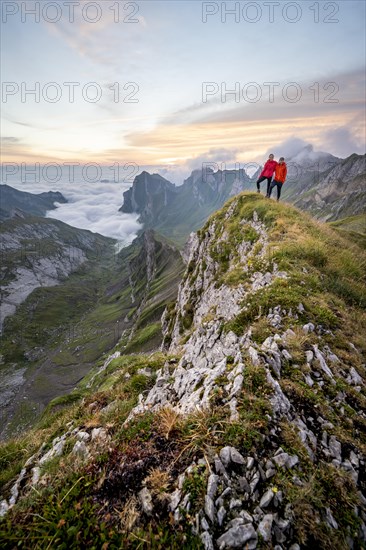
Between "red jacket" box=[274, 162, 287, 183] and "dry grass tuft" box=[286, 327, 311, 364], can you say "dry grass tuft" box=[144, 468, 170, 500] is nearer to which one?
"dry grass tuft" box=[286, 327, 311, 364]

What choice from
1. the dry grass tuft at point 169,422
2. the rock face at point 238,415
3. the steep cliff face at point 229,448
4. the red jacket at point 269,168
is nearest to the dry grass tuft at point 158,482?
the steep cliff face at point 229,448

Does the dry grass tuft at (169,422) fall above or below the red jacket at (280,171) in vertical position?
below

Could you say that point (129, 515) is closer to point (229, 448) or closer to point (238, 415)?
point (229, 448)

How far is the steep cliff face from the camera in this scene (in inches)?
208

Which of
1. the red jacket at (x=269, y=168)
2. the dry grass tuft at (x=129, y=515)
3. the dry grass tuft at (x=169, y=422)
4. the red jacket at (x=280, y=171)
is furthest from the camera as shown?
the red jacket at (x=269, y=168)

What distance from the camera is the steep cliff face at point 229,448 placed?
5273 mm

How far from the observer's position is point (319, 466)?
6133mm

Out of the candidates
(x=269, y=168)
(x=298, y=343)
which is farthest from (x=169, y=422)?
(x=269, y=168)

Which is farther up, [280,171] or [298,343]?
[280,171]

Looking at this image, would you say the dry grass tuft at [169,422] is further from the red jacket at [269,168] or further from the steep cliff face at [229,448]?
the red jacket at [269,168]

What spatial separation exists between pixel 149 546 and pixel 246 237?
908 inches

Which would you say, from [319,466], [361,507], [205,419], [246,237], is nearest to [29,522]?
[205,419]

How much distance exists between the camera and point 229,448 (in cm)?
615

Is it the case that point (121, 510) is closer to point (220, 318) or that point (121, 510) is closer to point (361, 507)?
point (361, 507)
